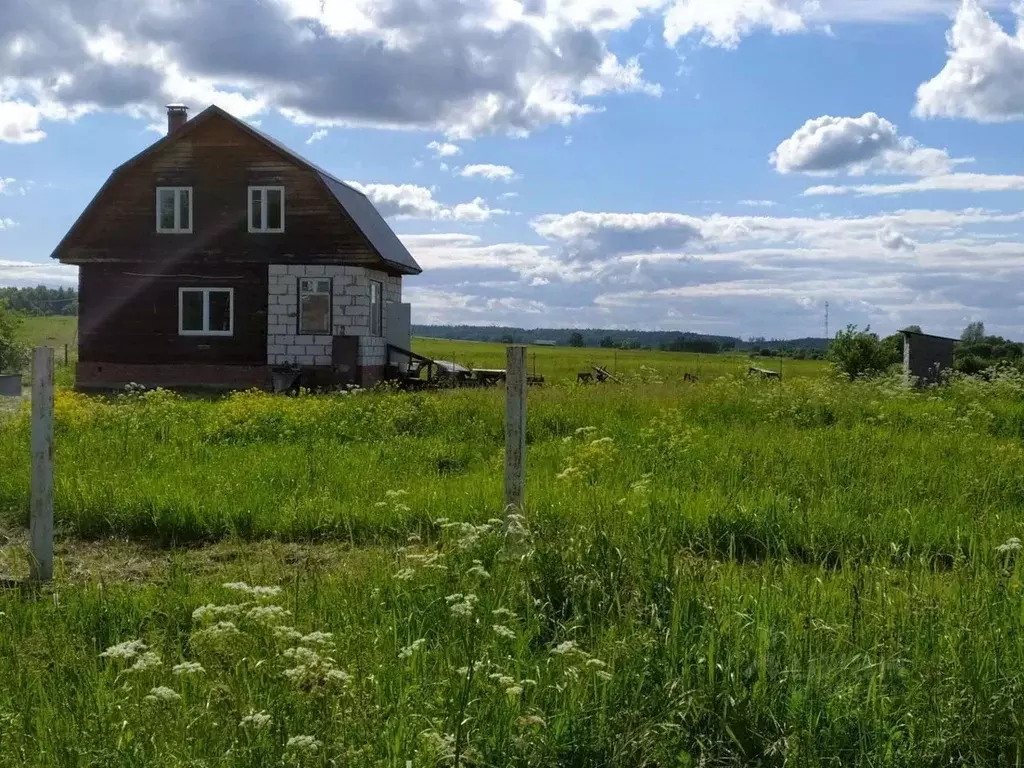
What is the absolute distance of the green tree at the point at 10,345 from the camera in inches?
1344

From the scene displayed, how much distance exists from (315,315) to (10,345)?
14.3 meters

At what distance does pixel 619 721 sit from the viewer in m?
3.34

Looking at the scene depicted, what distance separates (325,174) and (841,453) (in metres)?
21.4

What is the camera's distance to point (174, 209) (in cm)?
2744

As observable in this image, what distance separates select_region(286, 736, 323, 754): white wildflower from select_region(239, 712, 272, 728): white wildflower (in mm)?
111

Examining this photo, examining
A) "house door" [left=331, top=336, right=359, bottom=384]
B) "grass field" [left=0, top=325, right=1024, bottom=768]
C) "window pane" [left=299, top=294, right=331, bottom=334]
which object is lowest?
"grass field" [left=0, top=325, right=1024, bottom=768]

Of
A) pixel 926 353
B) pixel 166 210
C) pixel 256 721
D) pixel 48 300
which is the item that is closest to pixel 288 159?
pixel 166 210

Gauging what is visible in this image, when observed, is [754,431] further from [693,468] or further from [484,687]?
[484,687]

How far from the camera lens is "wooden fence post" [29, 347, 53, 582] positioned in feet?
20.4

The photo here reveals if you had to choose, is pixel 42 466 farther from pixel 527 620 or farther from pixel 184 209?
pixel 184 209

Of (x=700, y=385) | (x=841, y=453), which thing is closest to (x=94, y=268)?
Answer: (x=700, y=385)

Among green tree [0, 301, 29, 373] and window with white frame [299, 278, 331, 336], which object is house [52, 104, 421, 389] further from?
green tree [0, 301, 29, 373]

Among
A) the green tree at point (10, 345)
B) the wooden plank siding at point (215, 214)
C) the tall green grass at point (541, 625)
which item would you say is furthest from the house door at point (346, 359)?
the tall green grass at point (541, 625)

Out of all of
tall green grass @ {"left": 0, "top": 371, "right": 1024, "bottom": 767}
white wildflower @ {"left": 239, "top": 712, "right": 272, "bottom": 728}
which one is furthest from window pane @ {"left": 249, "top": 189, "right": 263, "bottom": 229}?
white wildflower @ {"left": 239, "top": 712, "right": 272, "bottom": 728}
